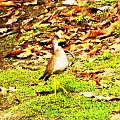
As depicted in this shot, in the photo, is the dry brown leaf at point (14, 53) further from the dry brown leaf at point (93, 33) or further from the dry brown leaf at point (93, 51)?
the dry brown leaf at point (93, 51)

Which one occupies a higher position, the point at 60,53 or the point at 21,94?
the point at 60,53

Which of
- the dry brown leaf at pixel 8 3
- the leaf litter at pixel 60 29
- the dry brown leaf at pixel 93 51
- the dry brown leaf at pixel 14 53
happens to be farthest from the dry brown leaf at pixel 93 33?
the dry brown leaf at pixel 8 3

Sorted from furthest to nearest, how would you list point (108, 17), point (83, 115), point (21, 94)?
1. point (108, 17)
2. point (21, 94)
3. point (83, 115)

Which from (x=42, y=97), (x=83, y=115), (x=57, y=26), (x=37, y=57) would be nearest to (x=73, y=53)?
(x=37, y=57)

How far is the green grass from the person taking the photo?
4.97 m

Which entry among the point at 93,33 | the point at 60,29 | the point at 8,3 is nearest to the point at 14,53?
the point at 60,29

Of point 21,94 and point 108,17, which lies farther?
point 108,17

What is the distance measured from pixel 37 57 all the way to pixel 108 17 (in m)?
1.47

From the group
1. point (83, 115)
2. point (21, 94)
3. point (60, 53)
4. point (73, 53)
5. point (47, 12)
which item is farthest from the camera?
point (47, 12)

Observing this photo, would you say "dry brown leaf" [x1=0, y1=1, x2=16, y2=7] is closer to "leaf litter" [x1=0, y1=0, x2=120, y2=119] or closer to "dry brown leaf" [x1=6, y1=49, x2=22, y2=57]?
"leaf litter" [x1=0, y1=0, x2=120, y2=119]

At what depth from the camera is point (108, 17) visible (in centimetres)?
817

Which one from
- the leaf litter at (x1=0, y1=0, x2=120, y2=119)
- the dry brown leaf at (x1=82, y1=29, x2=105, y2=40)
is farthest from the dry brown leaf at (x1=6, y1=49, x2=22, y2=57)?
the dry brown leaf at (x1=82, y1=29, x2=105, y2=40)

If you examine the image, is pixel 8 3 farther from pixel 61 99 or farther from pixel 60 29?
pixel 61 99

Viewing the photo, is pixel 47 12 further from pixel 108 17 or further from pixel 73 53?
pixel 73 53
